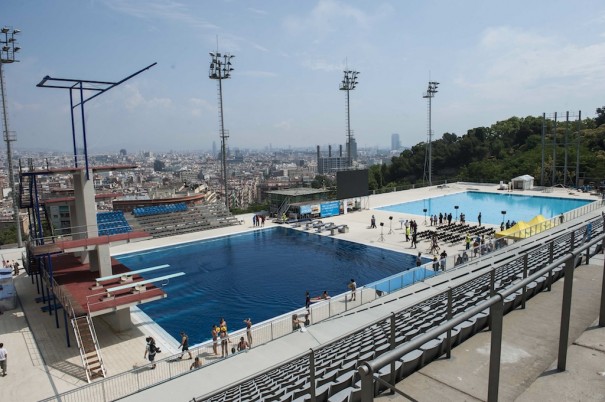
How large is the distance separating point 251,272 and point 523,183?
41.4 m

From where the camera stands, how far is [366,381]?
7.77 feet

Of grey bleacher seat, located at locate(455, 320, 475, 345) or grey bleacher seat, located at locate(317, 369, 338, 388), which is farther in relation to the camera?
grey bleacher seat, located at locate(317, 369, 338, 388)

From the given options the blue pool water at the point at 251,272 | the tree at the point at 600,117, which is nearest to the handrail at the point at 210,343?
the blue pool water at the point at 251,272

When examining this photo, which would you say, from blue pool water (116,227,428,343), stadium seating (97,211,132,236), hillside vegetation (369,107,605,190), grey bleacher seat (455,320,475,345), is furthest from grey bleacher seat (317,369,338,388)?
hillside vegetation (369,107,605,190)

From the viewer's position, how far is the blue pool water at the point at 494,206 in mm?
36994

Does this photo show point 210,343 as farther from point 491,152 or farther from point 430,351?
point 491,152

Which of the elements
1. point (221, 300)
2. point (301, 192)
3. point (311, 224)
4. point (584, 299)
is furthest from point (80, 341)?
point (301, 192)

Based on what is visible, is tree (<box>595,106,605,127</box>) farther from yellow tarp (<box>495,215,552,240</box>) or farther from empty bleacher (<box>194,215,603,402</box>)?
empty bleacher (<box>194,215,603,402</box>)

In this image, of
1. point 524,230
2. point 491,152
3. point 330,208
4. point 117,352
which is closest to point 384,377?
point 117,352

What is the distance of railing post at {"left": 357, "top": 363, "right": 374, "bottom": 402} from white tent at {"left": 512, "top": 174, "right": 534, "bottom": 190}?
→ 55.0m

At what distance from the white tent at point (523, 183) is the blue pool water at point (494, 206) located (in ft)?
13.8

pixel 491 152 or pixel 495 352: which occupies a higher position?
pixel 491 152

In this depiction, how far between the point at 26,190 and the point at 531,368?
27.6 meters

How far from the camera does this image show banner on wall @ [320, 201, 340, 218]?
38469mm
